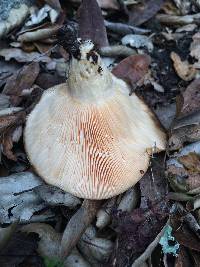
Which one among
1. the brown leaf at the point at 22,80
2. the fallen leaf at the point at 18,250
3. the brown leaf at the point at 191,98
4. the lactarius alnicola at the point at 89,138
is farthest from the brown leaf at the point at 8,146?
the brown leaf at the point at 191,98

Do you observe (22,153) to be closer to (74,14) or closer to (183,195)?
(183,195)

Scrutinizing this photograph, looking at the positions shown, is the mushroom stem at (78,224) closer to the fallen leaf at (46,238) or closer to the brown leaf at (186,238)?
the fallen leaf at (46,238)

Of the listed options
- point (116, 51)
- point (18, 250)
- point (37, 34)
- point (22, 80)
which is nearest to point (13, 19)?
point (37, 34)

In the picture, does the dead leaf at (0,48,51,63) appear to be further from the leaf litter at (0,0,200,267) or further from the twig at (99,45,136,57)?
the twig at (99,45,136,57)

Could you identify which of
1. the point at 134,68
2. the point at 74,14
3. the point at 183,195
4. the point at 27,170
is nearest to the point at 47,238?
the point at 27,170

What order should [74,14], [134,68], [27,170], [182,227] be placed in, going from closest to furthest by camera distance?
[182,227] < [27,170] < [134,68] < [74,14]

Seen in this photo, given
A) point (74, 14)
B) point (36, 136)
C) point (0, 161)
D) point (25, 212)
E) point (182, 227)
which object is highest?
point (74, 14)

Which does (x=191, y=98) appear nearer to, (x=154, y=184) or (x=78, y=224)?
(x=154, y=184)
